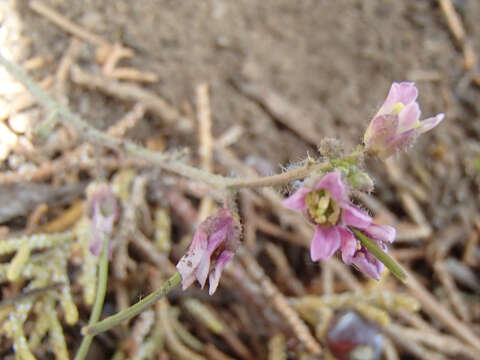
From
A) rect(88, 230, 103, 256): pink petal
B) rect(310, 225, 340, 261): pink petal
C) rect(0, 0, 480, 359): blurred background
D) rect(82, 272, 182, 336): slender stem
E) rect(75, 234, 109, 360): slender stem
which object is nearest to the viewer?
rect(310, 225, 340, 261): pink petal

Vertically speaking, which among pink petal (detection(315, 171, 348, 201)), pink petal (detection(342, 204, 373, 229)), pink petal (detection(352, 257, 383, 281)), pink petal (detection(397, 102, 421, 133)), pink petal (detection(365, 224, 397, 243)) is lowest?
pink petal (detection(352, 257, 383, 281))

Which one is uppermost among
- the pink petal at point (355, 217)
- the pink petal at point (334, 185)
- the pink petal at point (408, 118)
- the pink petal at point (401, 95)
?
the pink petal at point (401, 95)

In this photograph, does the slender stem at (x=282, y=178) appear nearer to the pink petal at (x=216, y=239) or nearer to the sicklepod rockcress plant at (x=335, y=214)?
the sicklepod rockcress plant at (x=335, y=214)

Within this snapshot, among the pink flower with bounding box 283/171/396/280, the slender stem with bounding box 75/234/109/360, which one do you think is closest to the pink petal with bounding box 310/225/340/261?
the pink flower with bounding box 283/171/396/280

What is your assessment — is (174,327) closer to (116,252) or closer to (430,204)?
(116,252)

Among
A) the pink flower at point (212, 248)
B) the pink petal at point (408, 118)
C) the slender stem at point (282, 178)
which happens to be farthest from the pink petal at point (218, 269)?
the pink petal at point (408, 118)

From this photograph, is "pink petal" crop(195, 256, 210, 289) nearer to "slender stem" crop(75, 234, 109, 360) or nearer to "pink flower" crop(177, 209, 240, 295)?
"pink flower" crop(177, 209, 240, 295)

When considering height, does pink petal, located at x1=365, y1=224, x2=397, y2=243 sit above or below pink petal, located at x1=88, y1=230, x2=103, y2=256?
above

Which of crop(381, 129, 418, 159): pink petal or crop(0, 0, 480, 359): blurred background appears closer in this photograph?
crop(381, 129, 418, 159): pink petal
